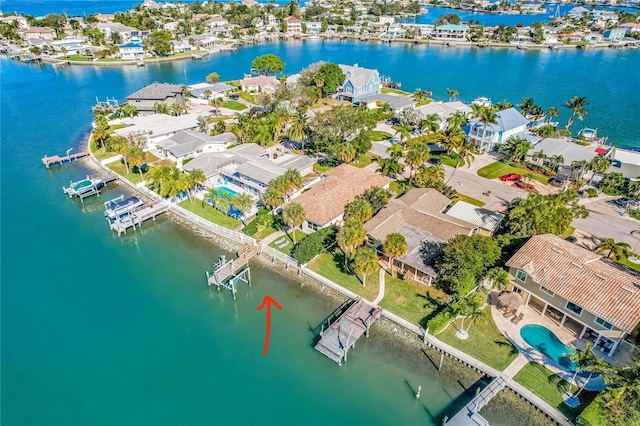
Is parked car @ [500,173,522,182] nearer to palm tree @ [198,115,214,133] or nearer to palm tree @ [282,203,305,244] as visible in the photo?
palm tree @ [282,203,305,244]

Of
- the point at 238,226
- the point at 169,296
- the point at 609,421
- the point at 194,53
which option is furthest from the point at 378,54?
the point at 609,421

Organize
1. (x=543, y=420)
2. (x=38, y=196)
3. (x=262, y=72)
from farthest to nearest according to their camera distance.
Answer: (x=262, y=72) < (x=38, y=196) < (x=543, y=420)

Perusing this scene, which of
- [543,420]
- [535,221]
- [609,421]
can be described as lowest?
[543,420]

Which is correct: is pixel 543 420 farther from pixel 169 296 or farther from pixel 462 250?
pixel 169 296

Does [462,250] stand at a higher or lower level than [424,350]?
higher

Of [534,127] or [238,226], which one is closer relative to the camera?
[238,226]

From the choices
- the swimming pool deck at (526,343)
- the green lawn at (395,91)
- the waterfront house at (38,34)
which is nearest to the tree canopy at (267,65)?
the green lawn at (395,91)

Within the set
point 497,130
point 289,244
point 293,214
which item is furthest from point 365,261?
point 497,130
